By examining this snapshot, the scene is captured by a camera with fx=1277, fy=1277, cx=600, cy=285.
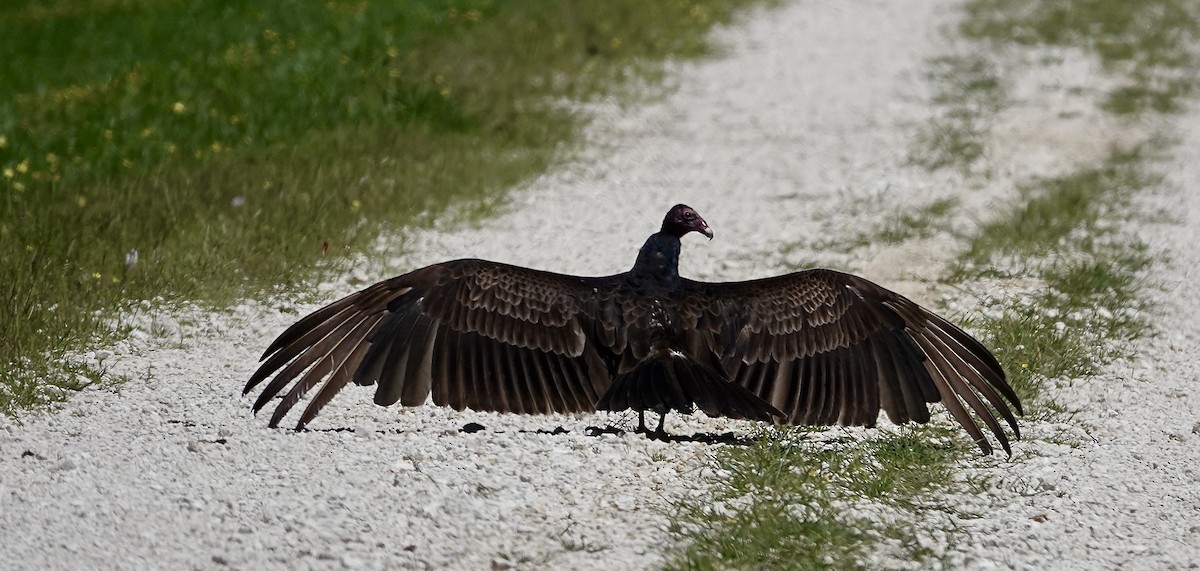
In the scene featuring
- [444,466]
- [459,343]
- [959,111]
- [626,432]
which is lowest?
[444,466]

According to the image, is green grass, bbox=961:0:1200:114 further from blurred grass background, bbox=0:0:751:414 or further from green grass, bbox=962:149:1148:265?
blurred grass background, bbox=0:0:751:414

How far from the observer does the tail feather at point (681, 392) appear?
569 centimetres

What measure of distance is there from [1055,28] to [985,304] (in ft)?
31.8

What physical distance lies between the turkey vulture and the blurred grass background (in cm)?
194

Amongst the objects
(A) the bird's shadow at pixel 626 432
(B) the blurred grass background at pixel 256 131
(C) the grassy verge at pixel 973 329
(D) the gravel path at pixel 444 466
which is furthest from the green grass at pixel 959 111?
(A) the bird's shadow at pixel 626 432

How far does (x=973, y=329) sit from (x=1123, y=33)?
10287 millimetres

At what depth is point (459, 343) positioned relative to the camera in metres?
6.12

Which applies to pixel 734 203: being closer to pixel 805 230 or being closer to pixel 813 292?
pixel 805 230

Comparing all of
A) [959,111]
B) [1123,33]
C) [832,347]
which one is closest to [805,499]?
[832,347]

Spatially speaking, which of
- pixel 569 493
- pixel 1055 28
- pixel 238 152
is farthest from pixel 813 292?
pixel 1055 28

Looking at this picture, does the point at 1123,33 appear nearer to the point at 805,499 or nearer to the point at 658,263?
the point at 658,263

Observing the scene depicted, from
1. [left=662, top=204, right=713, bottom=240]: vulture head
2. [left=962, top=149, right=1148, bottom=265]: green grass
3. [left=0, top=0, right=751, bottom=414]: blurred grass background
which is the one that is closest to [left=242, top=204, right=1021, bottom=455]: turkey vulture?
[left=662, top=204, right=713, bottom=240]: vulture head

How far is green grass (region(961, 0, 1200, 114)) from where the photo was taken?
14.2 m

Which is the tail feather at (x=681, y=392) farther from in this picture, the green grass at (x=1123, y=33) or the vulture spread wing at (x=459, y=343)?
the green grass at (x=1123, y=33)
